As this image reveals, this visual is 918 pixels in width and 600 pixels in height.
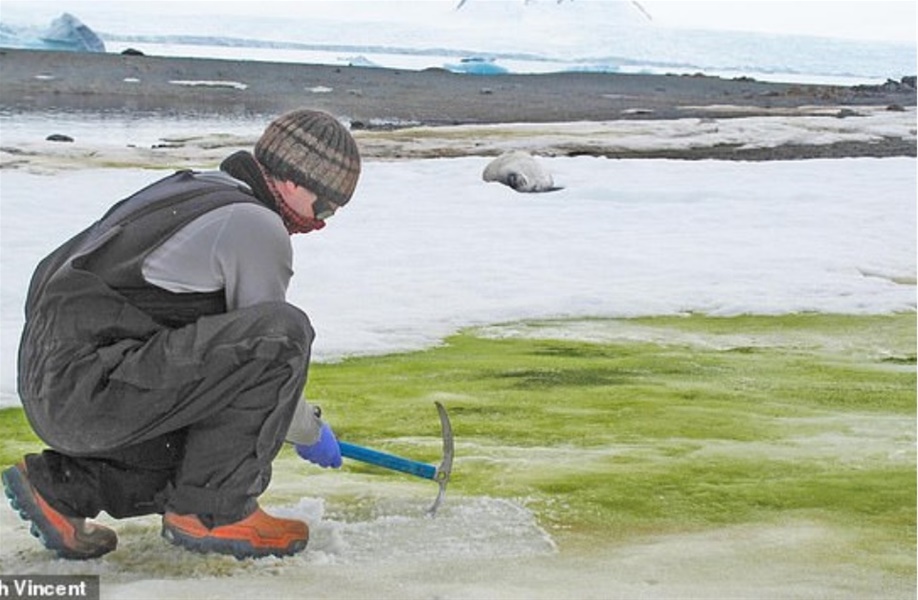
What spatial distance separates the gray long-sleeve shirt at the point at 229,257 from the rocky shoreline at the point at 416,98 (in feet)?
52.1

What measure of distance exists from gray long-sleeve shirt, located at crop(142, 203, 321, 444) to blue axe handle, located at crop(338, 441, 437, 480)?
56 cm

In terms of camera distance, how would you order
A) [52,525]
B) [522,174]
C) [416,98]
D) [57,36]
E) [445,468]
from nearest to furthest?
1. [52,525]
2. [445,468]
3. [522,174]
4. [416,98]
5. [57,36]

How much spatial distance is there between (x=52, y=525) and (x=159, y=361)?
16.3 inches

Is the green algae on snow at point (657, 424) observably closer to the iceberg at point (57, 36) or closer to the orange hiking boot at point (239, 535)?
the orange hiking boot at point (239, 535)

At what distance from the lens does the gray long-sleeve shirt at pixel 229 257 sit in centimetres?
252

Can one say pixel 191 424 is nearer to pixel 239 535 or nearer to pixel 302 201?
pixel 239 535

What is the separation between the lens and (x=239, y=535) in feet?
8.77

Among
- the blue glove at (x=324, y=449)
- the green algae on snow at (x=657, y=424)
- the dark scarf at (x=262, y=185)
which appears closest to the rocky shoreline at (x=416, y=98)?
the green algae on snow at (x=657, y=424)

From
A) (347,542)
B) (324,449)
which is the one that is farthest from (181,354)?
(347,542)

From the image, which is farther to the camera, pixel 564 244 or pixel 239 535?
pixel 564 244

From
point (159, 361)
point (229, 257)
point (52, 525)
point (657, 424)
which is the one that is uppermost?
point (229, 257)

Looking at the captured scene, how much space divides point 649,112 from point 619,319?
1242 inches

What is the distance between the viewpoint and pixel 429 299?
23.0ft

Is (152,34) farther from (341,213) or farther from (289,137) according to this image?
(289,137)
